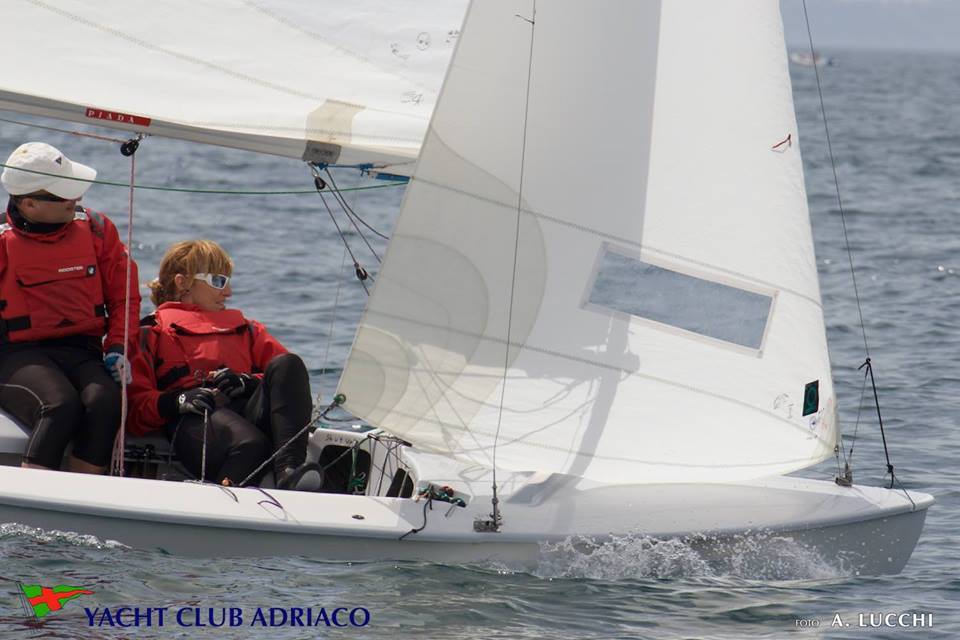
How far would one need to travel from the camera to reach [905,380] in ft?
24.5

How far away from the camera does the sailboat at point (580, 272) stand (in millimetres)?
4332

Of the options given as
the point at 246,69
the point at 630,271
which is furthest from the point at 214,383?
the point at 630,271

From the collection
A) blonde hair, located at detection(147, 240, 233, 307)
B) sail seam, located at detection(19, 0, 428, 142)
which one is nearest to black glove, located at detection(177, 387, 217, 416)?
blonde hair, located at detection(147, 240, 233, 307)

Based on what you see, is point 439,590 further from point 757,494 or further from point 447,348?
point 757,494

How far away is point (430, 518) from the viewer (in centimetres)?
434

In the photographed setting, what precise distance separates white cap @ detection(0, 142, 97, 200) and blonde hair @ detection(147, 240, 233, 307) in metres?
0.36

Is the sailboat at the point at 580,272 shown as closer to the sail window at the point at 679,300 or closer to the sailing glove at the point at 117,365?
the sail window at the point at 679,300

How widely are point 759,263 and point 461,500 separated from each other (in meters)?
1.13

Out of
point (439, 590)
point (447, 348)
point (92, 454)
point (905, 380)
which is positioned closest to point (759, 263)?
point (447, 348)

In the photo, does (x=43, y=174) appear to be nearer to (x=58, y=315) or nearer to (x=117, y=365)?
(x=58, y=315)

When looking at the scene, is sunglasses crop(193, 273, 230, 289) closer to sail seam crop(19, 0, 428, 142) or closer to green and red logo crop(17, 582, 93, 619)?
sail seam crop(19, 0, 428, 142)

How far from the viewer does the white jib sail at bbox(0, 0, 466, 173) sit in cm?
443

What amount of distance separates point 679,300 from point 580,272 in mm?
308

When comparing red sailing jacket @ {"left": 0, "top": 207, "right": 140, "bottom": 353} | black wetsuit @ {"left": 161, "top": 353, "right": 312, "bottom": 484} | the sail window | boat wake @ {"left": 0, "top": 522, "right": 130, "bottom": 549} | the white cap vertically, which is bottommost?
boat wake @ {"left": 0, "top": 522, "right": 130, "bottom": 549}
